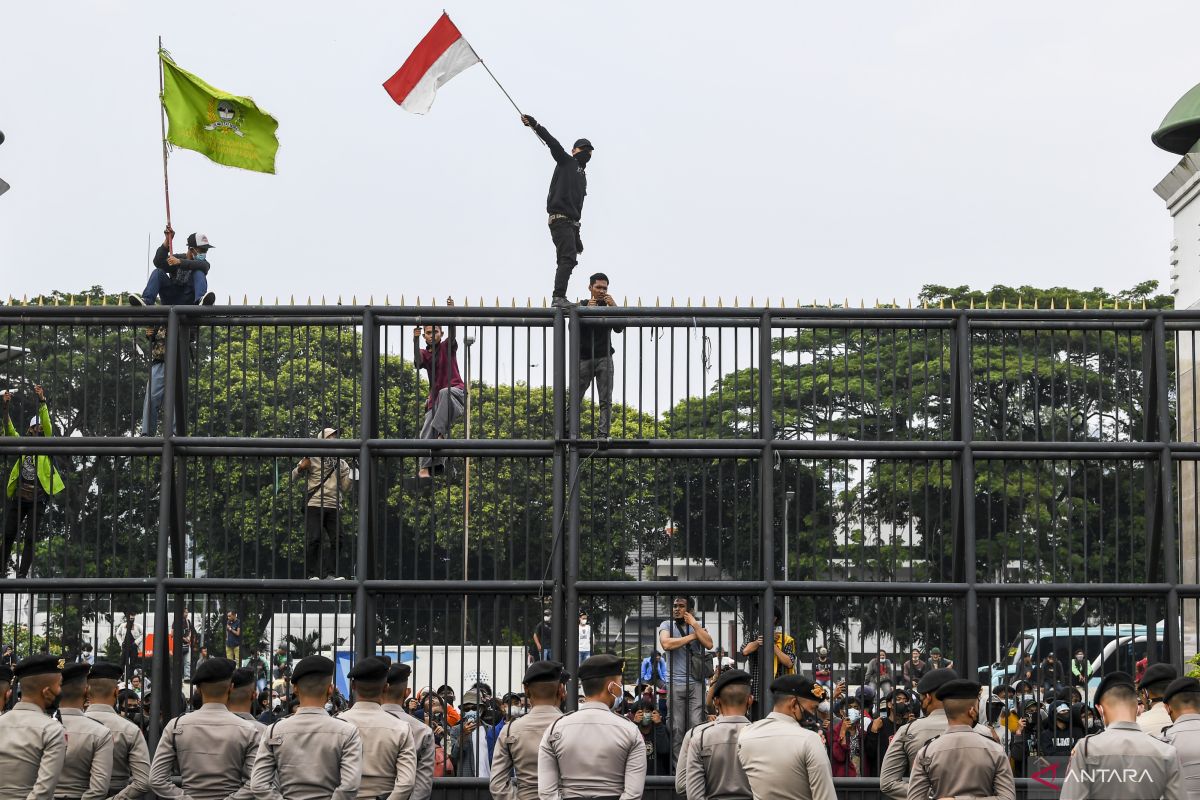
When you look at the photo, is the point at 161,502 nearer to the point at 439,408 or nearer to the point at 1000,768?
the point at 439,408

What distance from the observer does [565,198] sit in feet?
49.5

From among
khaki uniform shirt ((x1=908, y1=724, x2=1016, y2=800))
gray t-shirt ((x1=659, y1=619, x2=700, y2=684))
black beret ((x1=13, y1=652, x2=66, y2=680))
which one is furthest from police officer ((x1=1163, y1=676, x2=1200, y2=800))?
black beret ((x1=13, y1=652, x2=66, y2=680))

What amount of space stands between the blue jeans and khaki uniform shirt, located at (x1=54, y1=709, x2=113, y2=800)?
15.5ft

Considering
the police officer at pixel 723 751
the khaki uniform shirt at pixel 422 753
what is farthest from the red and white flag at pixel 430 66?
the police officer at pixel 723 751

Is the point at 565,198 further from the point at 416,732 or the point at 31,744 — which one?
the point at 31,744

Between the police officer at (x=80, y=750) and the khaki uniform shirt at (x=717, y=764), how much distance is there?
374 centimetres

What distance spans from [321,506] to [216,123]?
399cm

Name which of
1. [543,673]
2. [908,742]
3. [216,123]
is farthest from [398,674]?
[216,123]

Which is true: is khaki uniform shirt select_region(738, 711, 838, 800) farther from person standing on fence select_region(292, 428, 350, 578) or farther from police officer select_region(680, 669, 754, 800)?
person standing on fence select_region(292, 428, 350, 578)

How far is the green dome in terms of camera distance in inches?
1183

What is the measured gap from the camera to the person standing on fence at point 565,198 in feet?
48.8

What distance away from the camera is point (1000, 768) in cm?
1040

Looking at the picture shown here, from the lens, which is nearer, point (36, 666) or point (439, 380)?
point (36, 666)

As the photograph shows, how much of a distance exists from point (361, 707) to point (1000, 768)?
400 centimetres
